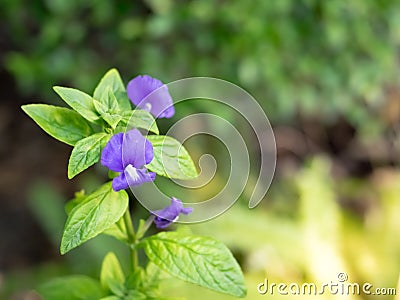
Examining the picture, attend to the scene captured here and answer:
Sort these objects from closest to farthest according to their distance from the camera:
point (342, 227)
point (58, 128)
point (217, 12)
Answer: point (58, 128), point (217, 12), point (342, 227)

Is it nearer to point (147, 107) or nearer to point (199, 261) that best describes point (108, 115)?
point (147, 107)

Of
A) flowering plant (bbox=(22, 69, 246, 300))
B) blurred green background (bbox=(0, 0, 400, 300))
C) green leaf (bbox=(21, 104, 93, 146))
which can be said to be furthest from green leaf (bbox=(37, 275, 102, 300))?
blurred green background (bbox=(0, 0, 400, 300))

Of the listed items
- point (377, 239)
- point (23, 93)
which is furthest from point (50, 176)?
point (377, 239)

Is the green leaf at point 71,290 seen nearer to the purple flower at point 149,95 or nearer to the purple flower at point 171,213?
the purple flower at point 171,213

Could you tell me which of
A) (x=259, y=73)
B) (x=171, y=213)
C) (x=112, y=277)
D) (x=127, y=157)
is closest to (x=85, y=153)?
(x=127, y=157)

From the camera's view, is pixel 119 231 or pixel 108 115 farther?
pixel 119 231

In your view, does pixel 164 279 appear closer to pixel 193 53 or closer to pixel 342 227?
pixel 193 53
